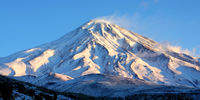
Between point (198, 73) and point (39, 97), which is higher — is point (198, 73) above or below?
above

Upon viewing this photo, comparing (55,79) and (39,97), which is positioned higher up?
(55,79)

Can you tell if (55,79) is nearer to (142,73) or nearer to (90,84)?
(90,84)

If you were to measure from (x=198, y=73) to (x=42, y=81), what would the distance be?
293ft

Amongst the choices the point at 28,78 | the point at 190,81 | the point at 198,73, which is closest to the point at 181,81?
the point at 190,81

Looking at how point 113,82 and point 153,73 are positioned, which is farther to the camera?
point 153,73

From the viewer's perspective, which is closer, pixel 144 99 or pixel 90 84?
pixel 144 99

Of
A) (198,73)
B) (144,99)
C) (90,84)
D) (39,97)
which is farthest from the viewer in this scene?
(198,73)

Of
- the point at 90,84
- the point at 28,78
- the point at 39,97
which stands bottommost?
the point at 39,97

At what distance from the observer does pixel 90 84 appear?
129 metres

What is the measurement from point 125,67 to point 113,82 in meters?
63.8

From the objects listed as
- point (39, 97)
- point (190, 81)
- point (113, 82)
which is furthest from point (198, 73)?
point (39, 97)

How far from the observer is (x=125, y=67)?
197125mm

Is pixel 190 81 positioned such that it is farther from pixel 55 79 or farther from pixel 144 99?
pixel 144 99

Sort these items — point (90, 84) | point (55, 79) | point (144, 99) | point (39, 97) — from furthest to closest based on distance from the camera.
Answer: point (55, 79) → point (90, 84) → point (144, 99) → point (39, 97)
